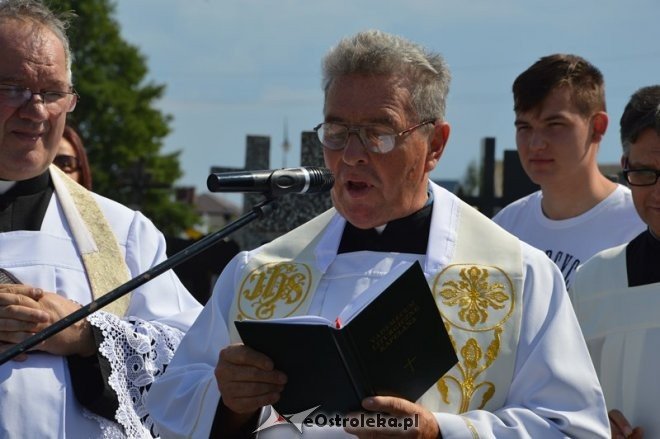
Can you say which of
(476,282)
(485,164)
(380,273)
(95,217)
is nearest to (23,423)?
(95,217)

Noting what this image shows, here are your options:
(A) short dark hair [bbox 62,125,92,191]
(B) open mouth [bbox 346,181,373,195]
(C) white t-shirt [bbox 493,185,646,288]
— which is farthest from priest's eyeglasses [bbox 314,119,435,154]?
(A) short dark hair [bbox 62,125,92,191]

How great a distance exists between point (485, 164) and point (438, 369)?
682cm

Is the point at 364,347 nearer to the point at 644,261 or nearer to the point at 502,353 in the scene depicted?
the point at 502,353

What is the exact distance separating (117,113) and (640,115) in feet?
136

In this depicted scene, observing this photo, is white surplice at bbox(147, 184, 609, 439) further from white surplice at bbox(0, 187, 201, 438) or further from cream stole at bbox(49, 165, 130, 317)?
cream stole at bbox(49, 165, 130, 317)

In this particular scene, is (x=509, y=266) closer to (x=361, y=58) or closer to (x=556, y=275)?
Result: (x=556, y=275)

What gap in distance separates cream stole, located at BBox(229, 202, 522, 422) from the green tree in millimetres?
38486

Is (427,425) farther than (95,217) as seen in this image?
No

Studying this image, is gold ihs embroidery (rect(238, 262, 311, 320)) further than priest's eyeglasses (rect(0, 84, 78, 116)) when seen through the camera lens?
No

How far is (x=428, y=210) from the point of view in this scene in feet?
14.9

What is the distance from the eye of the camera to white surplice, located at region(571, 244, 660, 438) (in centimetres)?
486

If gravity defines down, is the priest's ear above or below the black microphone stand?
above

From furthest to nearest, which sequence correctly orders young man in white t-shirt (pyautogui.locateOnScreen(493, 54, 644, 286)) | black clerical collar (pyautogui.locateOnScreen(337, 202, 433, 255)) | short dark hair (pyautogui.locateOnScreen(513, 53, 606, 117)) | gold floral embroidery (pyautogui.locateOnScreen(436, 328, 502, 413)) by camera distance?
short dark hair (pyautogui.locateOnScreen(513, 53, 606, 117)), young man in white t-shirt (pyautogui.locateOnScreen(493, 54, 644, 286)), black clerical collar (pyautogui.locateOnScreen(337, 202, 433, 255)), gold floral embroidery (pyautogui.locateOnScreen(436, 328, 502, 413))

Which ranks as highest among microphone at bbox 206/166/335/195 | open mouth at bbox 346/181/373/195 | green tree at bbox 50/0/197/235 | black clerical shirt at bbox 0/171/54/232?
microphone at bbox 206/166/335/195
